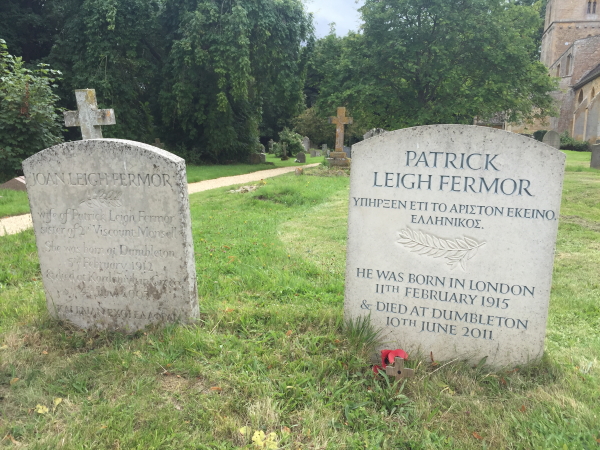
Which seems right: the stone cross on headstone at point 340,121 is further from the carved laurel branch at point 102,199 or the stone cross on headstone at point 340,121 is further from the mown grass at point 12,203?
the carved laurel branch at point 102,199

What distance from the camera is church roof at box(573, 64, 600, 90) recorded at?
33.0 metres

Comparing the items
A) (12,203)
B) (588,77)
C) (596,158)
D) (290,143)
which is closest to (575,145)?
(588,77)

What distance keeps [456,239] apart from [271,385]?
1.60 meters

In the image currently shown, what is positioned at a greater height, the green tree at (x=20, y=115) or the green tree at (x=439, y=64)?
the green tree at (x=439, y=64)

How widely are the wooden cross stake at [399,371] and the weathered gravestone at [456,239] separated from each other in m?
0.36

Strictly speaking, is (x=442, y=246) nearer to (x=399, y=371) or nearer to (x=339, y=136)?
(x=399, y=371)

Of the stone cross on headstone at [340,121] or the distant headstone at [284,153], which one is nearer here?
the stone cross on headstone at [340,121]

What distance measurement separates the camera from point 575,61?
39.0 m

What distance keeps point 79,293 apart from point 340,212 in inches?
224

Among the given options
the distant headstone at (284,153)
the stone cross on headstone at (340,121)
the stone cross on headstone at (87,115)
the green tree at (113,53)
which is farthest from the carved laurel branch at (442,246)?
the distant headstone at (284,153)

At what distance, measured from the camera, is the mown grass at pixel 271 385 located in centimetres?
234

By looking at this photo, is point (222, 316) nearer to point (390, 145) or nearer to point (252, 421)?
point (252, 421)

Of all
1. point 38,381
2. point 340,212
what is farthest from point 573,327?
point 340,212

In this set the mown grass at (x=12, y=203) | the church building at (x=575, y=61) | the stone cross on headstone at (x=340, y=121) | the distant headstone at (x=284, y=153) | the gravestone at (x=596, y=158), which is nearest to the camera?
the mown grass at (x=12, y=203)
